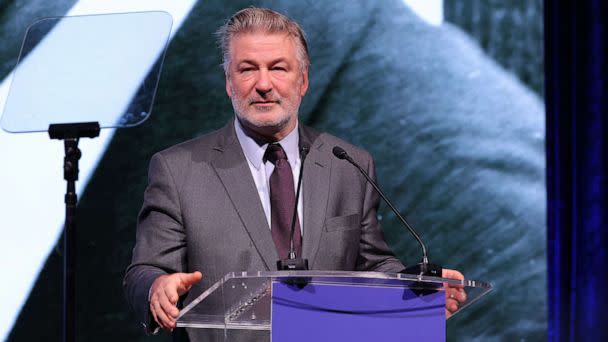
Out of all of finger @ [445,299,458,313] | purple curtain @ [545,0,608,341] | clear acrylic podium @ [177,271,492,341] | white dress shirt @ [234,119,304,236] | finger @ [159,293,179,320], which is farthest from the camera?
purple curtain @ [545,0,608,341]

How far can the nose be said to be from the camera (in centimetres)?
250

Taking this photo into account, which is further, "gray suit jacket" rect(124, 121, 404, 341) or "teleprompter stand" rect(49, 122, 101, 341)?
"gray suit jacket" rect(124, 121, 404, 341)

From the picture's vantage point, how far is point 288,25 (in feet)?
8.46

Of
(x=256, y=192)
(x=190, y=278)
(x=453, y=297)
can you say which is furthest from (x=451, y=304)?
(x=256, y=192)

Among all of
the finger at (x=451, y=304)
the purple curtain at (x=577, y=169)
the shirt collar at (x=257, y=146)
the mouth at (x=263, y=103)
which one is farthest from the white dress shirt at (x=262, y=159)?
the purple curtain at (x=577, y=169)

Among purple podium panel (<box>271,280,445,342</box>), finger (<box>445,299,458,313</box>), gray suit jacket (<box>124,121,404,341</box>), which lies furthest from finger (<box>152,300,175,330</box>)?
finger (<box>445,299,458,313</box>)

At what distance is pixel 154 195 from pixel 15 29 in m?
1.68

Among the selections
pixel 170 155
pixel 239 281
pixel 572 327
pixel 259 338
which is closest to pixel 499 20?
pixel 572 327

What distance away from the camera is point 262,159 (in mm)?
2535

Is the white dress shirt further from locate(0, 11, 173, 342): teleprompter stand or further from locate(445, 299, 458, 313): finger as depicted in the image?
locate(445, 299, 458, 313): finger

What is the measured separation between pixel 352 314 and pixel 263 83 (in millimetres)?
977

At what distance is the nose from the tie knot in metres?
0.17

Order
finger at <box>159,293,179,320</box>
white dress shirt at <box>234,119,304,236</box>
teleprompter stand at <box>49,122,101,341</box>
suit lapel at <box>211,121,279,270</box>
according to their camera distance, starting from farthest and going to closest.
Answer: white dress shirt at <box>234,119,304,236</box>
suit lapel at <box>211,121,279,270</box>
teleprompter stand at <box>49,122,101,341</box>
finger at <box>159,293,179,320</box>

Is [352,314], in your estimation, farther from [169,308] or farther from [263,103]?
[263,103]
